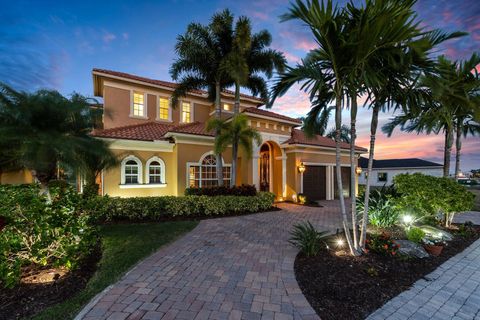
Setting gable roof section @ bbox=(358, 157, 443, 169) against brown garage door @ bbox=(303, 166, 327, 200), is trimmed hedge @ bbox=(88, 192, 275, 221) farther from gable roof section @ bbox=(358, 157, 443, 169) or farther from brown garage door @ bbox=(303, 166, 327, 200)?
gable roof section @ bbox=(358, 157, 443, 169)

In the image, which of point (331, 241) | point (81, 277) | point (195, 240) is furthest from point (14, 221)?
point (331, 241)

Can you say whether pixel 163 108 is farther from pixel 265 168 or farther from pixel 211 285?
pixel 211 285

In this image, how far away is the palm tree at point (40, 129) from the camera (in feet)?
15.1

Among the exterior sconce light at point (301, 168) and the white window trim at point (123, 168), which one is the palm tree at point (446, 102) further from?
the white window trim at point (123, 168)

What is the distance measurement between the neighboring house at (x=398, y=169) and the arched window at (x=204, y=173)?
1026 inches

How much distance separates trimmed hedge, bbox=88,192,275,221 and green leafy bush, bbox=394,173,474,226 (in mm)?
6136

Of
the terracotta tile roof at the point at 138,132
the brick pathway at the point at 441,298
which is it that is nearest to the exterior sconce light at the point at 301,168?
the terracotta tile roof at the point at 138,132

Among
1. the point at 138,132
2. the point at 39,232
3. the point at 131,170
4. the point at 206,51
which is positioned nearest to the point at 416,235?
the point at 39,232

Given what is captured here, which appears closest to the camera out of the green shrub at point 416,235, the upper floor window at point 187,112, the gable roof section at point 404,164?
the green shrub at point 416,235

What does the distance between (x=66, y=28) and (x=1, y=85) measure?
7.72 metres

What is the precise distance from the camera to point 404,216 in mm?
6555

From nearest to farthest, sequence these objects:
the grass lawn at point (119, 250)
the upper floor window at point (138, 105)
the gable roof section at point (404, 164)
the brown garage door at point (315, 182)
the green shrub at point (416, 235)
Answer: the grass lawn at point (119, 250), the green shrub at point (416, 235), the upper floor window at point (138, 105), the brown garage door at point (315, 182), the gable roof section at point (404, 164)

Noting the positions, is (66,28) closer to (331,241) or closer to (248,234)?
(248,234)

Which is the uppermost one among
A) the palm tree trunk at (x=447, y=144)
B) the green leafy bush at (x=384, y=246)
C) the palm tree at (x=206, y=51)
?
the palm tree at (x=206, y=51)
